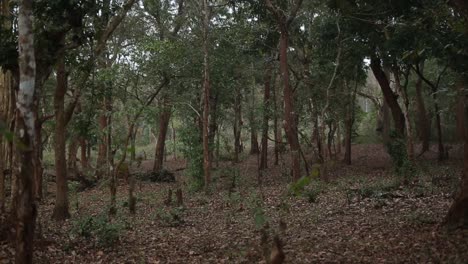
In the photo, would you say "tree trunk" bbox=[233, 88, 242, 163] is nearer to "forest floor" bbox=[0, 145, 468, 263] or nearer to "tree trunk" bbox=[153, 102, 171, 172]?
"tree trunk" bbox=[153, 102, 171, 172]

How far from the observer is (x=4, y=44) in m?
7.59

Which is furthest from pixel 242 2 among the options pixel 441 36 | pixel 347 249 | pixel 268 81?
pixel 347 249

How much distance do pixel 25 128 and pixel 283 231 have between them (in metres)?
3.61

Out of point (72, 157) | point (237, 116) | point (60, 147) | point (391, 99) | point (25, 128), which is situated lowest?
point (72, 157)

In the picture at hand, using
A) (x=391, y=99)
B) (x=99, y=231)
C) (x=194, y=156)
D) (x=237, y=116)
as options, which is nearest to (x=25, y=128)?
(x=99, y=231)

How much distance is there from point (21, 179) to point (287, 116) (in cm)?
1176

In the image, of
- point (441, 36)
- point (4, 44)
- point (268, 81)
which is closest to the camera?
point (4, 44)

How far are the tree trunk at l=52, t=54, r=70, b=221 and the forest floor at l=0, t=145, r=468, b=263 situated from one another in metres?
0.77

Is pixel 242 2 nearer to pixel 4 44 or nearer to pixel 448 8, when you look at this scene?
pixel 448 8

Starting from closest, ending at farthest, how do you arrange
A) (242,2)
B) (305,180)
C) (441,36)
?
(305,180) < (441,36) < (242,2)

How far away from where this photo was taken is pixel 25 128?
6012mm

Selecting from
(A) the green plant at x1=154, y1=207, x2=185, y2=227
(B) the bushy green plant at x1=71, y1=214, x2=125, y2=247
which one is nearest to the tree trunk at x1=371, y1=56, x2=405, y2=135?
(A) the green plant at x1=154, y1=207, x2=185, y2=227

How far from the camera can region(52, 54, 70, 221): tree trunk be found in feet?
40.0

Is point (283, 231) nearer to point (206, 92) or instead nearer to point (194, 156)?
point (206, 92)
